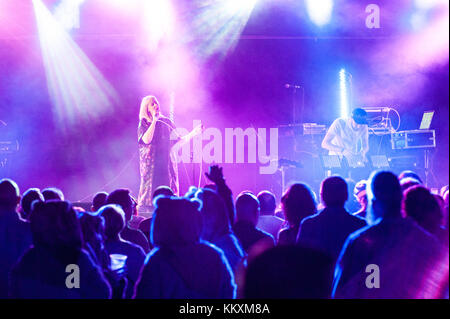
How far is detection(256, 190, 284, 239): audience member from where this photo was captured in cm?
422

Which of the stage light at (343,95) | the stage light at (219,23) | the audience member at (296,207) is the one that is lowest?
the audience member at (296,207)

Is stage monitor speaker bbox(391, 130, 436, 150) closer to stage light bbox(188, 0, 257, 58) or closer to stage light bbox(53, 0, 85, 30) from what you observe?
stage light bbox(188, 0, 257, 58)

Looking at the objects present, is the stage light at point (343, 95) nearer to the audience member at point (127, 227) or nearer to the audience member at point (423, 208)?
the audience member at point (127, 227)

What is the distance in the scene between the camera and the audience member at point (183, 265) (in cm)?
233

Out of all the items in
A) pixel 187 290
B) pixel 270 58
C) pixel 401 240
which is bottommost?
pixel 187 290

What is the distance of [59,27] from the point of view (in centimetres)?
980

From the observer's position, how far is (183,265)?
2.33m

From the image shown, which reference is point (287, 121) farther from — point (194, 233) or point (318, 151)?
point (194, 233)

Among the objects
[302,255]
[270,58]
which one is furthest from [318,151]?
[302,255]

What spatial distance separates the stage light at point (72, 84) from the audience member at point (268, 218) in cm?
750

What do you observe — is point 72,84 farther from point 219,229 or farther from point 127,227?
point 219,229

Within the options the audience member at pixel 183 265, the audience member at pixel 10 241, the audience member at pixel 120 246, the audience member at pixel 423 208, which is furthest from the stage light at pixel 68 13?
the audience member at pixel 423 208

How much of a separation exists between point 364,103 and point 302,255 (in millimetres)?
9849
